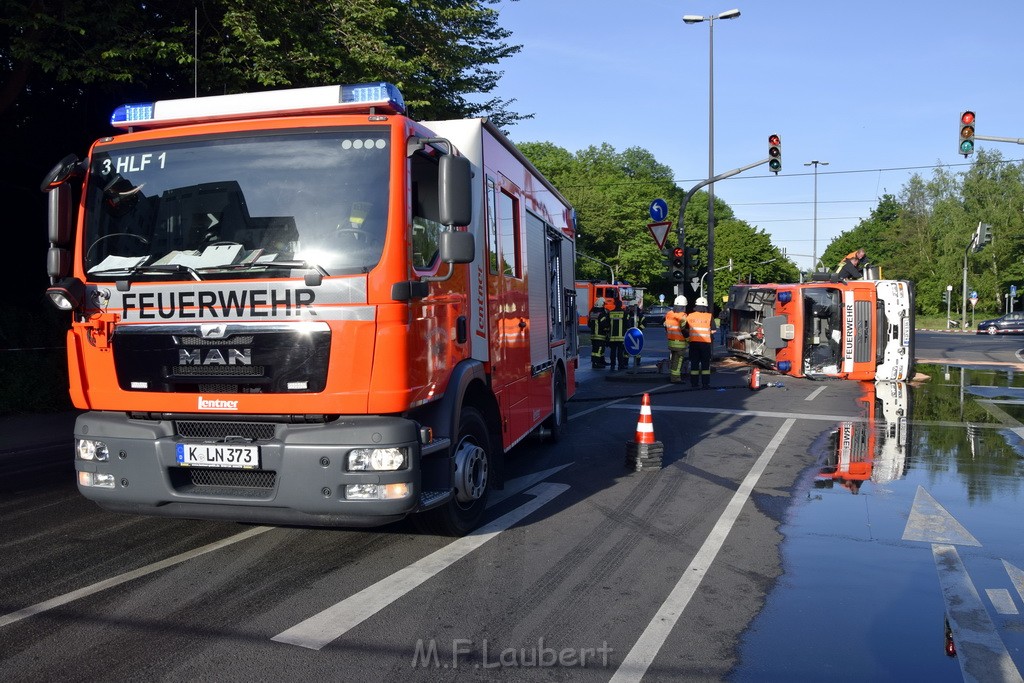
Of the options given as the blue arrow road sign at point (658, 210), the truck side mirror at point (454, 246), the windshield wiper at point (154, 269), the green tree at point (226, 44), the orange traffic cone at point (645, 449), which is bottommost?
the orange traffic cone at point (645, 449)

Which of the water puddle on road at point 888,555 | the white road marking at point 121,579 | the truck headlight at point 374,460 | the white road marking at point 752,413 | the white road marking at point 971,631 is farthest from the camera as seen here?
the white road marking at point 752,413

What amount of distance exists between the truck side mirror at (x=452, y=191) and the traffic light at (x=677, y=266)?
52.2 feet

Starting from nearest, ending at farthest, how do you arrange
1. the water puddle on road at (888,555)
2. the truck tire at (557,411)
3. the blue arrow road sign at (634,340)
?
1. the water puddle on road at (888,555)
2. the truck tire at (557,411)
3. the blue arrow road sign at (634,340)

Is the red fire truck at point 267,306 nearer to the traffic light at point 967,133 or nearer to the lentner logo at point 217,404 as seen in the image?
the lentner logo at point 217,404

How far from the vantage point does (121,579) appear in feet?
16.2

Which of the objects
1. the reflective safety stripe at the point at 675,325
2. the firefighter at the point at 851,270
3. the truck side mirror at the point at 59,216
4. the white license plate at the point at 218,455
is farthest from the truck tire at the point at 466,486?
the firefighter at the point at 851,270

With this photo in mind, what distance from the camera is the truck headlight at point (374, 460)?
15.6ft

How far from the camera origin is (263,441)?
487 cm

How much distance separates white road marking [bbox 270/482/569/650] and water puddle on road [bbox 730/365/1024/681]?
184 cm

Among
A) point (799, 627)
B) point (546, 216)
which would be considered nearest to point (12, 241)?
point (546, 216)

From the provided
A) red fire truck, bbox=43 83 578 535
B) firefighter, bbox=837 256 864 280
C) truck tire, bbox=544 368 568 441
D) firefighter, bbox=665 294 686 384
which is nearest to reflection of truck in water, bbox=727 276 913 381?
firefighter, bbox=837 256 864 280

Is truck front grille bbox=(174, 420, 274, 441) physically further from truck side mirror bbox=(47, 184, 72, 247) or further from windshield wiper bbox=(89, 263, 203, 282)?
truck side mirror bbox=(47, 184, 72, 247)

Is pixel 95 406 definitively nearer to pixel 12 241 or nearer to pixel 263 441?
Answer: pixel 263 441

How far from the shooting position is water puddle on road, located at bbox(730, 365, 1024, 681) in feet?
13.0
